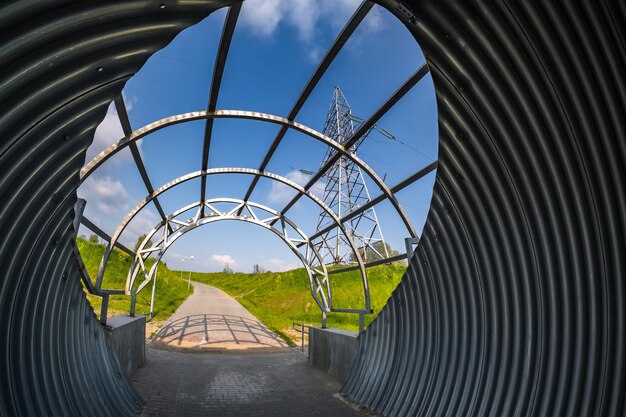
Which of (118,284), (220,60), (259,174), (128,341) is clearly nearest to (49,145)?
(220,60)

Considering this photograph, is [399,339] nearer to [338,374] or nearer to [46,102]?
[338,374]

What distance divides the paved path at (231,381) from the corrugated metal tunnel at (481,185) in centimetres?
207

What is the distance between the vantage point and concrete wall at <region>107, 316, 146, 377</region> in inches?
261

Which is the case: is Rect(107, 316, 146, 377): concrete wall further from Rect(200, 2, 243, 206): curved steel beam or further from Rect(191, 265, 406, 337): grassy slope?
Rect(191, 265, 406, 337): grassy slope

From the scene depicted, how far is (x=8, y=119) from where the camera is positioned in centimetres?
248

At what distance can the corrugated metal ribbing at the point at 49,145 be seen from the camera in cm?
242

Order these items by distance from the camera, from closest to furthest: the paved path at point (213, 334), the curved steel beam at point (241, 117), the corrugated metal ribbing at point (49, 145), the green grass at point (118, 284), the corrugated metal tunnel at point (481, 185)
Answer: the corrugated metal ribbing at point (49, 145), the corrugated metal tunnel at point (481, 185), the curved steel beam at point (241, 117), the paved path at point (213, 334), the green grass at point (118, 284)

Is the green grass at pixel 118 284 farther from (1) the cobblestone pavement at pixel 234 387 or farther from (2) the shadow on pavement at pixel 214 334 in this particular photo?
(1) the cobblestone pavement at pixel 234 387

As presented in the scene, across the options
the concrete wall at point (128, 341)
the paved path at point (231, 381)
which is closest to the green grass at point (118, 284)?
the paved path at point (231, 381)

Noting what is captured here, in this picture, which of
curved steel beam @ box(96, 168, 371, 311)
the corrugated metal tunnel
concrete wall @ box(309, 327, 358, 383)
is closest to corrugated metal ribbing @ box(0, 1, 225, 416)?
the corrugated metal tunnel

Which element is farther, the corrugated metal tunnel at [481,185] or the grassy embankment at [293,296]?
the grassy embankment at [293,296]

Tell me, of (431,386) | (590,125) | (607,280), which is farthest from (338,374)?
(590,125)

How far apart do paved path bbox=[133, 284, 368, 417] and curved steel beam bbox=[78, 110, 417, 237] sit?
399cm

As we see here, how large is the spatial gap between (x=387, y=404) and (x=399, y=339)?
1.01 meters
